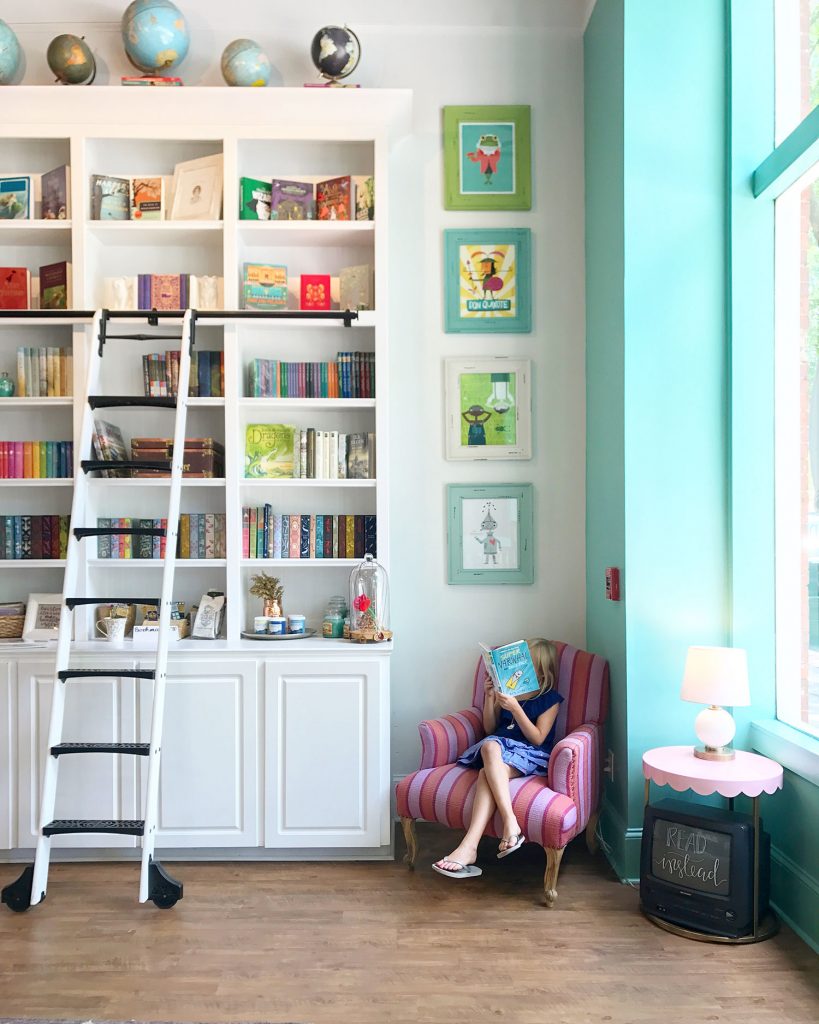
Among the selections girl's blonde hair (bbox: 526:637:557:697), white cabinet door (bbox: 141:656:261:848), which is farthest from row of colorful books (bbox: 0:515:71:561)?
girl's blonde hair (bbox: 526:637:557:697)

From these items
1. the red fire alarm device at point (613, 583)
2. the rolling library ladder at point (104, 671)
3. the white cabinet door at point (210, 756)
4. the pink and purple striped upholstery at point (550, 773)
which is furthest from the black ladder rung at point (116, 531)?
the red fire alarm device at point (613, 583)

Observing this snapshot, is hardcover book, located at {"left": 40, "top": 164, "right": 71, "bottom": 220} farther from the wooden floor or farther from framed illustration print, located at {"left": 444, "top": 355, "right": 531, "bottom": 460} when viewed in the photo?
the wooden floor

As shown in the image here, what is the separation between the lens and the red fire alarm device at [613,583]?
11.2ft

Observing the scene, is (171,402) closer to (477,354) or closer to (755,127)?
(477,354)

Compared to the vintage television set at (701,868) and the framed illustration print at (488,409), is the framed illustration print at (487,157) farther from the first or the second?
the vintage television set at (701,868)

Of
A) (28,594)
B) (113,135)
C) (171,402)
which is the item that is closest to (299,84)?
(113,135)

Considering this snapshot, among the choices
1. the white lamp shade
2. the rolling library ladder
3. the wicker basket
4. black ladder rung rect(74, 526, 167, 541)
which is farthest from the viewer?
the wicker basket

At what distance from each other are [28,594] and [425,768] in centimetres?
187

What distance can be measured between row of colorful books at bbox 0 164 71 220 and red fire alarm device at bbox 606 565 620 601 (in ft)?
8.75

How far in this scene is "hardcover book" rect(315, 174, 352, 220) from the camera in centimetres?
373

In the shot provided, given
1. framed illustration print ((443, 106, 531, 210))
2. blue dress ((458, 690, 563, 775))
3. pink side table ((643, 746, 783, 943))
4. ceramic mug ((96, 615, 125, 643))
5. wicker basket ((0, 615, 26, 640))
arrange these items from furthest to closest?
framed illustration print ((443, 106, 531, 210))
wicker basket ((0, 615, 26, 640))
ceramic mug ((96, 615, 125, 643))
blue dress ((458, 690, 563, 775))
pink side table ((643, 746, 783, 943))

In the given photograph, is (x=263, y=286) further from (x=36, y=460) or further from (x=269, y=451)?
(x=36, y=460)

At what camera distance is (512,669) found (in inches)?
138

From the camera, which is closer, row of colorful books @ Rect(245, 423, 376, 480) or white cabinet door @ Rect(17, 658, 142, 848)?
white cabinet door @ Rect(17, 658, 142, 848)
